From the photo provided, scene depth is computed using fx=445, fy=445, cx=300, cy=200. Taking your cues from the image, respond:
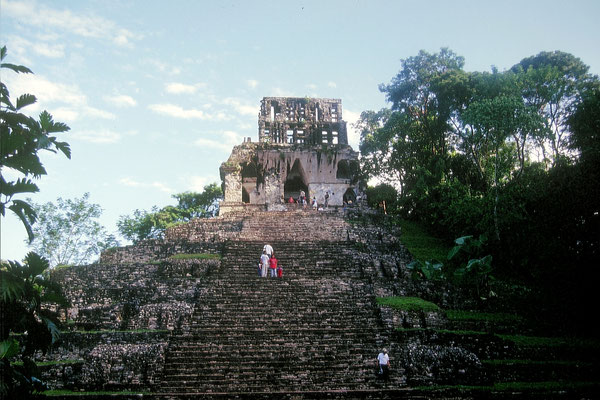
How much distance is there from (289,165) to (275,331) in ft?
62.1

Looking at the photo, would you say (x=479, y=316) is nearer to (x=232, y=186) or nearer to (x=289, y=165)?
(x=232, y=186)

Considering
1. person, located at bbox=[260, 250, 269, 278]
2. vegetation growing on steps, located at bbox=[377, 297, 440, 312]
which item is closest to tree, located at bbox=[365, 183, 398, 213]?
person, located at bbox=[260, 250, 269, 278]

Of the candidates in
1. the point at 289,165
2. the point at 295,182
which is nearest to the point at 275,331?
the point at 289,165

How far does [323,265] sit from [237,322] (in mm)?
4829

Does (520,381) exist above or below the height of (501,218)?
below

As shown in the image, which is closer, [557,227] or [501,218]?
[557,227]

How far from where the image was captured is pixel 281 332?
39.7 ft

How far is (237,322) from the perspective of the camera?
41.0 feet

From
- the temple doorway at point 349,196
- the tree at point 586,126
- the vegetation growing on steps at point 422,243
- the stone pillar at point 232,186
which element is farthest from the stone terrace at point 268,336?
the temple doorway at point 349,196

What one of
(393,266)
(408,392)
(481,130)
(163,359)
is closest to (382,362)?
(408,392)

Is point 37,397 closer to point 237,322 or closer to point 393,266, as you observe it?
point 237,322

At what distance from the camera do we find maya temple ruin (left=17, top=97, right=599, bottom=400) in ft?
34.0

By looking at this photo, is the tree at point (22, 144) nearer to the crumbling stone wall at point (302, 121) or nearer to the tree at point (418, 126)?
the tree at point (418, 126)

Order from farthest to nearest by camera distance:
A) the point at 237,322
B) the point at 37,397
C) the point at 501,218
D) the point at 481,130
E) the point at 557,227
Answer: the point at 481,130 < the point at 501,218 < the point at 557,227 < the point at 237,322 < the point at 37,397
